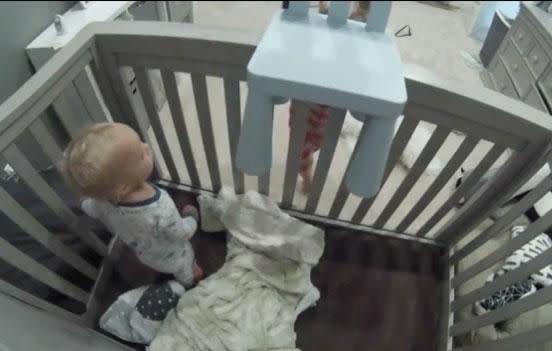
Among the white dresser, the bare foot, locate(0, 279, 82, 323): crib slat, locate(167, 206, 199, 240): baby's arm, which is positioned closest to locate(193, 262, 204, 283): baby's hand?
the bare foot

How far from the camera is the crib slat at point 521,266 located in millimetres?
697

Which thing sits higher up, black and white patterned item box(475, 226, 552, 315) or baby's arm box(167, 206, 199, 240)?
baby's arm box(167, 206, 199, 240)

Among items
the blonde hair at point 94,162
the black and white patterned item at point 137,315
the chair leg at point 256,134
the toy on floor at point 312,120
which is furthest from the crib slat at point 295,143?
the black and white patterned item at point 137,315

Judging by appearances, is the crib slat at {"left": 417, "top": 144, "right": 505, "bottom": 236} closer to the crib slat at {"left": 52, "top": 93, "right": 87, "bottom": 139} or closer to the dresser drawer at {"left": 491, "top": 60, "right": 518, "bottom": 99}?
the dresser drawer at {"left": 491, "top": 60, "right": 518, "bottom": 99}

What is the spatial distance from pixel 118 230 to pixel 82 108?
28 centimetres

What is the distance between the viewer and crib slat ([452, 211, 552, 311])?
0.70 meters

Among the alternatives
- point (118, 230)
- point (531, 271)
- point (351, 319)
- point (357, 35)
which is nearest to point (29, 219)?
point (118, 230)

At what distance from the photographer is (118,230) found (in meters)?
0.88

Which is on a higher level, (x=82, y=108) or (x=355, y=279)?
(x=82, y=108)

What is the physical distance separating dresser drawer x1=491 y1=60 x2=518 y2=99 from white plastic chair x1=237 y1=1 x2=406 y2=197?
100 cm

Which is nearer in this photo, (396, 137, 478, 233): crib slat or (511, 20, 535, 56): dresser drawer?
(396, 137, 478, 233): crib slat

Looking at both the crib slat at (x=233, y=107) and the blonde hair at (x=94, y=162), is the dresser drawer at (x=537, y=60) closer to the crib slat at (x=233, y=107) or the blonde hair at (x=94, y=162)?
the crib slat at (x=233, y=107)

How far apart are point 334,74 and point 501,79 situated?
3.90ft

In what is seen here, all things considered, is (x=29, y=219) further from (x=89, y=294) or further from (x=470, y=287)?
(x=470, y=287)
